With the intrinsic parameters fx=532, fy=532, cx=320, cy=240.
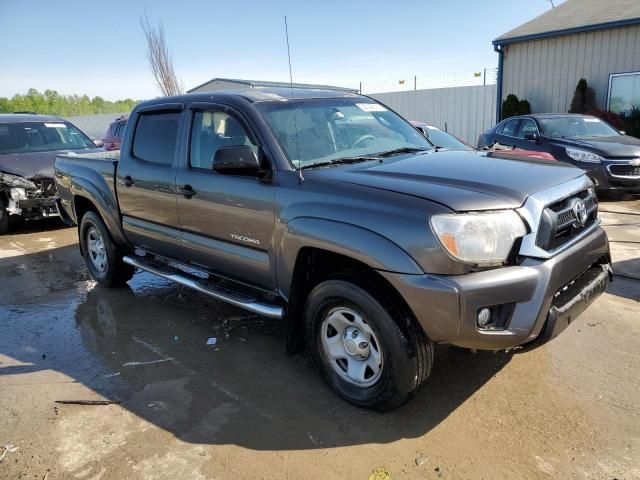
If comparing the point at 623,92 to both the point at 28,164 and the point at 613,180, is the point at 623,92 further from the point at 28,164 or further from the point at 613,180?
the point at 28,164

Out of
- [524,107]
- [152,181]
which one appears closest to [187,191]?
[152,181]

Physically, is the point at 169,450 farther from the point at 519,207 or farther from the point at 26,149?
the point at 26,149

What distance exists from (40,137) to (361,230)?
9.07 m

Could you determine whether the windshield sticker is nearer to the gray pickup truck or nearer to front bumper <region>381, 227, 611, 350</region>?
the gray pickup truck

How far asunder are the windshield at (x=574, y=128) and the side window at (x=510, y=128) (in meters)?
0.58

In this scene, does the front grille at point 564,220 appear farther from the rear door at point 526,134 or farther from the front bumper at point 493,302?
the rear door at point 526,134

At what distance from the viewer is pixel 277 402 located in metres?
3.39

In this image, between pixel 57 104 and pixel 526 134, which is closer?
pixel 526 134

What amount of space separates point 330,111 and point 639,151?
7368 mm

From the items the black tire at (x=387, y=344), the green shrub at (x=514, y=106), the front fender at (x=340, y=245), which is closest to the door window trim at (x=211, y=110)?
the front fender at (x=340, y=245)

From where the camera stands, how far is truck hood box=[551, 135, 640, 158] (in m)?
9.08

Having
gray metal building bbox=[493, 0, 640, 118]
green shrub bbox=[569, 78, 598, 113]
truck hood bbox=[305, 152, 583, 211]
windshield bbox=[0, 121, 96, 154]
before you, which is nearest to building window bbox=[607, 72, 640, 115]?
gray metal building bbox=[493, 0, 640, 118]

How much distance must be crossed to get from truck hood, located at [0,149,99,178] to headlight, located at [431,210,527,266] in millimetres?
8047

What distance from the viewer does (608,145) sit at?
369 inches
